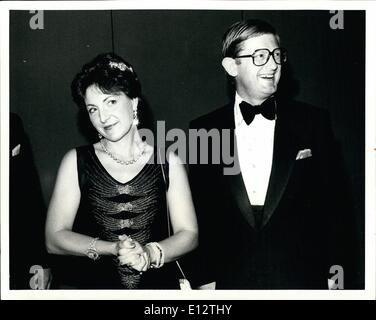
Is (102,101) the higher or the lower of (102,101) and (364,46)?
the lower

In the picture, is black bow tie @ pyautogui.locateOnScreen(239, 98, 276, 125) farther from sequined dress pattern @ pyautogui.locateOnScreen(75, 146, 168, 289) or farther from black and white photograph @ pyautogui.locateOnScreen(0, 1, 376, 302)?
sequined dress pattern @ pyautogui.locateOnScreen(75, 146, 168, 289)

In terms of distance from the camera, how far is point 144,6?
2.87 meters

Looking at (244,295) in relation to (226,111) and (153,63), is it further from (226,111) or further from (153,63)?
(153,63)

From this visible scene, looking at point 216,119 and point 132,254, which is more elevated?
point 216,119

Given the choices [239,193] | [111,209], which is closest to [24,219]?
[111,209]

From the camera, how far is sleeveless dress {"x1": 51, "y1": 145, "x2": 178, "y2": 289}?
2797mm

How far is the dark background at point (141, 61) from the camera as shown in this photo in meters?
2.85

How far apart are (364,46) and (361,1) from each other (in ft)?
0.79

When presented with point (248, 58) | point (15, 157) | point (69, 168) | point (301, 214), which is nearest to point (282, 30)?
point (248, 58)

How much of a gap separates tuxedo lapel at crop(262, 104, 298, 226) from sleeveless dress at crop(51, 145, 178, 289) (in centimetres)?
55

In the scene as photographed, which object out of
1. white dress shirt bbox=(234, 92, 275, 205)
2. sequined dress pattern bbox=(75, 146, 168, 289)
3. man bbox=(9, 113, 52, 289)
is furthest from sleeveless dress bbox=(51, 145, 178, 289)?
white dress shirt bbox=(234, 92, 275, 205)

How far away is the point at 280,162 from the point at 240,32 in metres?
0.71

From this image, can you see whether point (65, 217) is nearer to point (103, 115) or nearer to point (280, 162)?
point (103, 115)

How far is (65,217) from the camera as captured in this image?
2.80m
